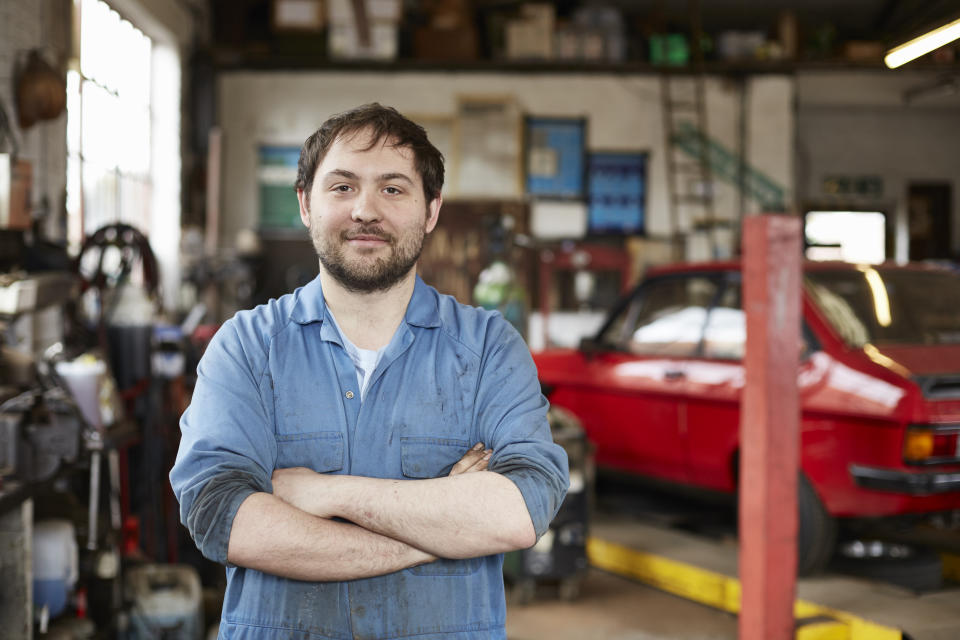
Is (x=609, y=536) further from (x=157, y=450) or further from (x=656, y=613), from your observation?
(x=157, y=450)

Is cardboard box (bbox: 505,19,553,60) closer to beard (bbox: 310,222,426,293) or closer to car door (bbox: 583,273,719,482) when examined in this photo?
car door (bbox: 583,273,719,482)

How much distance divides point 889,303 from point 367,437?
11.8 ft

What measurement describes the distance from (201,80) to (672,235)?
5.46 metres

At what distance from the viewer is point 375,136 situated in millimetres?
1805

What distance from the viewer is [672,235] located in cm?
1098

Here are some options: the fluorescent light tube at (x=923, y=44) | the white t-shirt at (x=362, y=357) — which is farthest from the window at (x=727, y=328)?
the white t-shirt at (x=362, y=357)

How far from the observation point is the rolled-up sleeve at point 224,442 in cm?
164

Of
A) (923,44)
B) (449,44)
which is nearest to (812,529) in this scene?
(923,44)

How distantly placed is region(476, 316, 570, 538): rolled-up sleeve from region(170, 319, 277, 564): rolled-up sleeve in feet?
1.35

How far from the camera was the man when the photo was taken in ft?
5.46

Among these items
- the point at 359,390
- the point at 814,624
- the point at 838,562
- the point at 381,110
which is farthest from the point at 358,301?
the point at 838,562

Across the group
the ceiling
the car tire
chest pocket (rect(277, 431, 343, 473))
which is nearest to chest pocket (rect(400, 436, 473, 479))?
chest pocket (rect(277, 431, 343, 473))

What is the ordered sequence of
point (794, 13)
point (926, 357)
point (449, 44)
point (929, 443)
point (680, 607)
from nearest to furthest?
point (929, 443) < point (926, 357) < point (680, 607) < point (449, 44) < point (794, 13)

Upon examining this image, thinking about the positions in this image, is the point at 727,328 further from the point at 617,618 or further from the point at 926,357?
the point at 617,618
